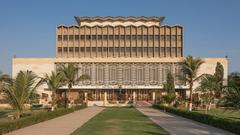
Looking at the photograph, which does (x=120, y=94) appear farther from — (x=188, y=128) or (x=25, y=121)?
(x=25, y=121)

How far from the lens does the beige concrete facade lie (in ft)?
317

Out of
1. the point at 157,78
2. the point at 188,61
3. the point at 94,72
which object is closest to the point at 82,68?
the point at 94,72

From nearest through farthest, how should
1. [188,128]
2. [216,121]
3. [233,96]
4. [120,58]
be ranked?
[233,96]
[188,128]
[216,121]
[120,58]

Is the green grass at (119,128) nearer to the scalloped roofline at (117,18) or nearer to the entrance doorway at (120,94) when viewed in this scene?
the entrance doorway at (120,94)

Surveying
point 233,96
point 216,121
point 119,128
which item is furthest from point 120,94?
point 233,96

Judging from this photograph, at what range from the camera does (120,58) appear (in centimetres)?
9844

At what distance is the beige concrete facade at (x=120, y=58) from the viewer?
3802 inches

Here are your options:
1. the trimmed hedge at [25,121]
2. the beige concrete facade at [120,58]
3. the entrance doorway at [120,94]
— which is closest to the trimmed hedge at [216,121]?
the trimmed hedge at [25,121]

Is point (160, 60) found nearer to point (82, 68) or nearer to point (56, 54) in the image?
point (82, 68)

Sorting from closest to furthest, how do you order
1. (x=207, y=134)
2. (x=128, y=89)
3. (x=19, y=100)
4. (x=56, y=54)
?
(x=207, y=134) → (x=19, y=100) → (x=128, y=89) → (x=56, y=54)

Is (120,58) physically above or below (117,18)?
below

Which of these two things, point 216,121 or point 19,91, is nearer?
point 216,121

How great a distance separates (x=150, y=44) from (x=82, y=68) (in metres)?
17.4

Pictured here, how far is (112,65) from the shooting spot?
322ft
